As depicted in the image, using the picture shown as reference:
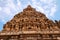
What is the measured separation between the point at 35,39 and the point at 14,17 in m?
34.0

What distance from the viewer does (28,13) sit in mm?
52250

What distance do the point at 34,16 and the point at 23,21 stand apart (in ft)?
15.6

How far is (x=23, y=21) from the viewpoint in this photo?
48250 millimetres

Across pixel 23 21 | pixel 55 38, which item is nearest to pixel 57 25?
pixel 23 21

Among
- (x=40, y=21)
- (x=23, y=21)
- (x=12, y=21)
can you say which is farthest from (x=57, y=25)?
(x=12, y=21)

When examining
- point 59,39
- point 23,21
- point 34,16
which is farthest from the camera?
point 34,16

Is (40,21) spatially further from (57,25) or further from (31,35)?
(31,35)

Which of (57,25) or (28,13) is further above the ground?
(28,13)

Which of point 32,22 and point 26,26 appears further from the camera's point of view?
point 32,22

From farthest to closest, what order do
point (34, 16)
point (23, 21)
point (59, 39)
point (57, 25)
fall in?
point (34, 16)
point (23, 21)
point (57, 25)
point (59, 39)

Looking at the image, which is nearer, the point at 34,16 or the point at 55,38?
the point at 55,38

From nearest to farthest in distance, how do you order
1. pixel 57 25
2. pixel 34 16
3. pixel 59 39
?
pixel 59 39, pixel 57 25, pixel 34 16

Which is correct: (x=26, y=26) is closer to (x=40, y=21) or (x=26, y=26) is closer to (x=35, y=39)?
(x=40, y=21)

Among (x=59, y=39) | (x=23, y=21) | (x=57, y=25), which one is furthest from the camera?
(x=23, y=21)
